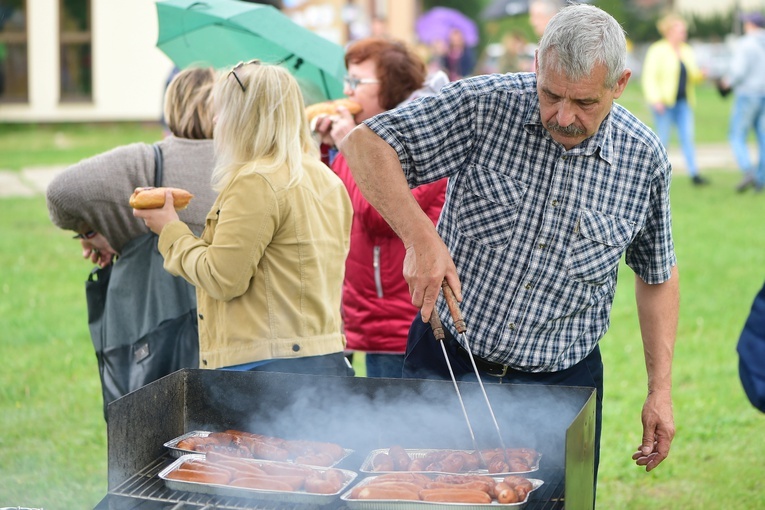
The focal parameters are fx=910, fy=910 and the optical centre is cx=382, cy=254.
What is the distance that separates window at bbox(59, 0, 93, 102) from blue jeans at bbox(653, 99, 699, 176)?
12994mm

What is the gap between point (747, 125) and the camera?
494 inches

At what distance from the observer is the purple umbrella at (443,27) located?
64.4 ft

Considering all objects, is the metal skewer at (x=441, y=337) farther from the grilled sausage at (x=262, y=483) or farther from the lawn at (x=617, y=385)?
the lawn at (x=617, y=385)

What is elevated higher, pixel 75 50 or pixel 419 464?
pixel 75 50

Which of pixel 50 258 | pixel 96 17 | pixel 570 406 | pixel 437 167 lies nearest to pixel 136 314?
pixel 437 167

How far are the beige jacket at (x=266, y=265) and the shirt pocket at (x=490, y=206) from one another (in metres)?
0.71

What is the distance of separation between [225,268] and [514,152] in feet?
3.58

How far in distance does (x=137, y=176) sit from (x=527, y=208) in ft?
5.56

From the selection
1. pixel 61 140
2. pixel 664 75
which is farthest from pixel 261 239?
pixel 61 140

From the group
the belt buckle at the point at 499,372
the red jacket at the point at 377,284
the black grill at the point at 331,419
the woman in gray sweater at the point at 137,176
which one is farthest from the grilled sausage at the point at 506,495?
the woman in gray sweater at the point at 137,176

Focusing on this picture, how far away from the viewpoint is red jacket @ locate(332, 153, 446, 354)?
4.18 metres


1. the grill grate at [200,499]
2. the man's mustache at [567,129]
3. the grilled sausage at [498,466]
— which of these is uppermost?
the man's mustache at [567,129]

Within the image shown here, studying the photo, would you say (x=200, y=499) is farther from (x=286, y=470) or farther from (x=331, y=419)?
(x=331, y=419)

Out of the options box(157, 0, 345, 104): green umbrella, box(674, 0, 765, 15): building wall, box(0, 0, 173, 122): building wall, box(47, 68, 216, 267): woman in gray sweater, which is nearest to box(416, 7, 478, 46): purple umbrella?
box(0, 0, 173, 122): building wall
